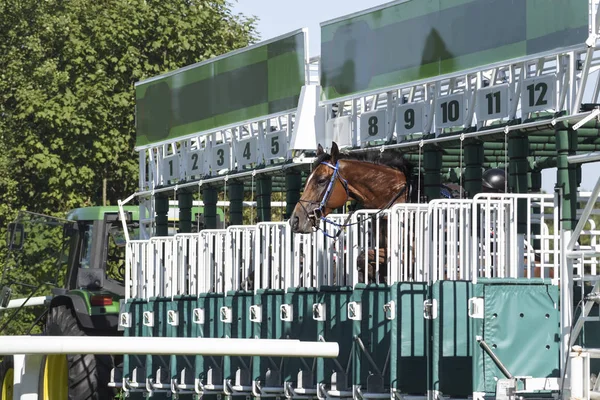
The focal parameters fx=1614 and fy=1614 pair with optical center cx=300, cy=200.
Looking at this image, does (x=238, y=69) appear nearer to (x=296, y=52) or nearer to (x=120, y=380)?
(x=296, y=52)

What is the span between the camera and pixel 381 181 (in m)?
13.7

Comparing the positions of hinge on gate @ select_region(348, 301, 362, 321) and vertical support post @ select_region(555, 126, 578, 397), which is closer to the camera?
vertical support post @ select_region(555, 126, 578, 397)

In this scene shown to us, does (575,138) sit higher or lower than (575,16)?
lower

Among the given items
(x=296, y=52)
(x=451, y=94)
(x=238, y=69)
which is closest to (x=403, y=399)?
(x=451, y=94)

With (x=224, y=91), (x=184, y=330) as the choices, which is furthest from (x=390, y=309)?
(x=224, y=91)

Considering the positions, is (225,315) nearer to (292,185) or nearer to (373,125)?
(373,125)

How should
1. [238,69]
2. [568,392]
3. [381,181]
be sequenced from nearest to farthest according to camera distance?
[568,392] < [381,181] < [238,69]

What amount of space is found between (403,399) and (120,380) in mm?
6753

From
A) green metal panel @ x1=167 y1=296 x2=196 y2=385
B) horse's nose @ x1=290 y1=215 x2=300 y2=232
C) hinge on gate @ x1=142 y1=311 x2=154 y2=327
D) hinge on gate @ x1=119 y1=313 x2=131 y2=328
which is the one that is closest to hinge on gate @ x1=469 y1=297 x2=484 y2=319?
horse's nose @ x1=290 y1=215 x2=300 y2=232

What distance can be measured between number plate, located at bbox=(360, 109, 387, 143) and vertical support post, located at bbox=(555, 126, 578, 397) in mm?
4350

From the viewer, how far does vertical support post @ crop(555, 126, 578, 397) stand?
10922 millimetres

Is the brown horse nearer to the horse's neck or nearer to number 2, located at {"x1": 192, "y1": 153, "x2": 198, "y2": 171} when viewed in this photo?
the horse's neck

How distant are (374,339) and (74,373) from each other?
6242mm

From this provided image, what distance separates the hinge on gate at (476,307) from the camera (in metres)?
11.0
